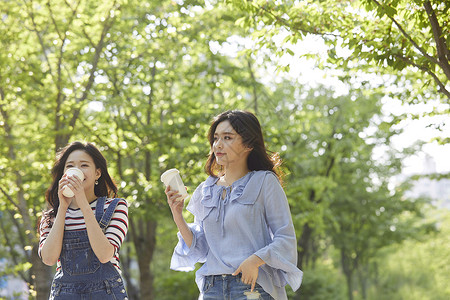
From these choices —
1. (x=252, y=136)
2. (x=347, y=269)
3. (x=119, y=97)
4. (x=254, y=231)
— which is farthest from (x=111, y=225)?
(x=347, y=269)

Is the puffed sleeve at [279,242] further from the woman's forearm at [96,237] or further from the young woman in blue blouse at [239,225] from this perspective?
→ the woman's forearm at [96,237]

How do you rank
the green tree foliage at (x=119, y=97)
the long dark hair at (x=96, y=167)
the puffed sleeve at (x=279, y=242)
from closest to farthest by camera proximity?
the puffed sleeve at (x=279, y=242), the long dark hair at (x=96, y=167), the green tree foliage at (x=119, y=97)

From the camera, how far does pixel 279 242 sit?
3.03m

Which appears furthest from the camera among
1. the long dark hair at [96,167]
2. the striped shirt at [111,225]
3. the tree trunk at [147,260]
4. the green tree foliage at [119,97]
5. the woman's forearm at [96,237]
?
the tree trunk at [147,260]

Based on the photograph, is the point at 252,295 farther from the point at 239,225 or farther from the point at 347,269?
the point at 347,269

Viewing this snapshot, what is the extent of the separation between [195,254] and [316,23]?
99.2 inches

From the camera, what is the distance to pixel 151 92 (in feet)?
35.6

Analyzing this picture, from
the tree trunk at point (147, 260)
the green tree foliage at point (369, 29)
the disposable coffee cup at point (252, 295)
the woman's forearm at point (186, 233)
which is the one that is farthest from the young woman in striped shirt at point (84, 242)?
the tree trunk at point (147, 260)

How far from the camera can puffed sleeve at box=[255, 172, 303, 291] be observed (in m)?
2.99

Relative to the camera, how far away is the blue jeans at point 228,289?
121 inches

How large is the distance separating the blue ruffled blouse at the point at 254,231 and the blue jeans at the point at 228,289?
34 mm

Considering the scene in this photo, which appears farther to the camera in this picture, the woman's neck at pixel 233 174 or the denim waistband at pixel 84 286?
the woman's neck at pixel 233 174

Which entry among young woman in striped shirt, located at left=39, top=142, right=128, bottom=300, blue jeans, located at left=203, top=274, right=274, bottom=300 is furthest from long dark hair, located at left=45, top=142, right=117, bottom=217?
blue jeans, located at left=203, top=274, right=274, bottom=300

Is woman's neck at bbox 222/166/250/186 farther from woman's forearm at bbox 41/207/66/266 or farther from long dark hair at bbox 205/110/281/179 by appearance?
woman's forearm at bbox 41/207/66/266
